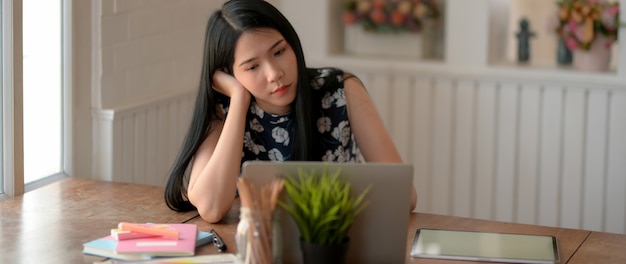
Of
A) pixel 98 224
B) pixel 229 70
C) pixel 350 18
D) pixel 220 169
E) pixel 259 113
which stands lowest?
pixel 98 224

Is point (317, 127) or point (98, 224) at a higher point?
point (317, 127)

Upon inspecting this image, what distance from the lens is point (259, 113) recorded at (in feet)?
8.43

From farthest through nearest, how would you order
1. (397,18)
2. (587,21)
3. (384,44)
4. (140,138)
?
1. (384,44)
2. (397,18)
3. (587,21)
4. (140,138)

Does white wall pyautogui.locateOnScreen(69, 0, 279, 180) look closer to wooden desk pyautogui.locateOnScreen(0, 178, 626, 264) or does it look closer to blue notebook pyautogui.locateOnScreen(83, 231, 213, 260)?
wooden desk pyautogui.locateOnScreen(0, 178, 626, 264)

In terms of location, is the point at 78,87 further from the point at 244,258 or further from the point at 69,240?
the point at 244,258

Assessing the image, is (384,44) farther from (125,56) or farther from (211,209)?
(211,209)

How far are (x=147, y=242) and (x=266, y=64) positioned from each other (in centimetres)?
55

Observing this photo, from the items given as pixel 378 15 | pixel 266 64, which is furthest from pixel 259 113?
pixel 378 15

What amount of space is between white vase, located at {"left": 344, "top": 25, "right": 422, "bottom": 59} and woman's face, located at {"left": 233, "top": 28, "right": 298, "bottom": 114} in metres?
1.73

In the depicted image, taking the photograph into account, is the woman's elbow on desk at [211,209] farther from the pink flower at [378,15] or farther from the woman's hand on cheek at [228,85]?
the pink flower at [378,15]

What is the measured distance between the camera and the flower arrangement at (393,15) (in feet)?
12.9

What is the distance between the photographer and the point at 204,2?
3.58 meters

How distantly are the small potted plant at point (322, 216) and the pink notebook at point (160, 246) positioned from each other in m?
0.32

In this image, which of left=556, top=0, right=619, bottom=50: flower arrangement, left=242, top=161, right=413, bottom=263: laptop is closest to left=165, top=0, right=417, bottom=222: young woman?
left=242, top=161, right=413, bottom=263: laptop
